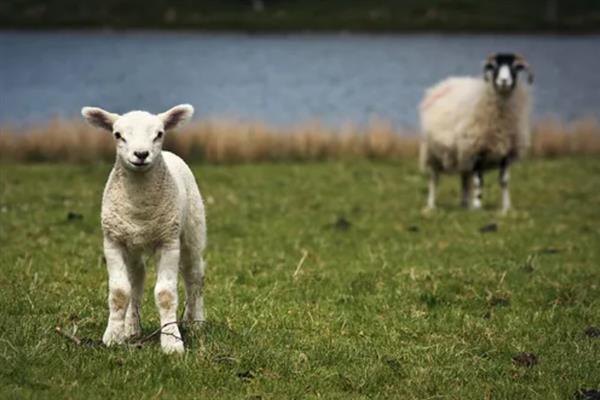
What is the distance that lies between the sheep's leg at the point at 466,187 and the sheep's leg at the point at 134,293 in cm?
1106

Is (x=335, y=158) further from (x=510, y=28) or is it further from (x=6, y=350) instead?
(x=510, y=28)

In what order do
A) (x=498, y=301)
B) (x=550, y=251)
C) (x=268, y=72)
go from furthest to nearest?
(x=268, y=72), (x=550, y=251), (x=498, y=301)

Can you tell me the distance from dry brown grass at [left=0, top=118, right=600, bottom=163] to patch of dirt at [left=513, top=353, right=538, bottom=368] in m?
17.9

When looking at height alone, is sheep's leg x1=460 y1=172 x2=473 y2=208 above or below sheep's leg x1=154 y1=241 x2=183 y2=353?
below

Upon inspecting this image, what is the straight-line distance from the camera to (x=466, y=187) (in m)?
17.9

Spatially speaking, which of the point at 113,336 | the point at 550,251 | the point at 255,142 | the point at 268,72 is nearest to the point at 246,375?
the point at 113,336

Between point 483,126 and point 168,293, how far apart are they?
441 inches

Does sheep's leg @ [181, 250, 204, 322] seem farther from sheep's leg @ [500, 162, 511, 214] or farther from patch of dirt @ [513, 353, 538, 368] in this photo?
sheep's leg @ [500, 162, 511, 214]

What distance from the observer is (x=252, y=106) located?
50844mm

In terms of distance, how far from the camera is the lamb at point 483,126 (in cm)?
1722

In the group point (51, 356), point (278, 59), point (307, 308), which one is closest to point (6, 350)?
point (51, 356)

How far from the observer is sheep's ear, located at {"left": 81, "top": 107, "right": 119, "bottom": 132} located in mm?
7016

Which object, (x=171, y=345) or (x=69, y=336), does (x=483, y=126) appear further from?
(x=69, y=336)

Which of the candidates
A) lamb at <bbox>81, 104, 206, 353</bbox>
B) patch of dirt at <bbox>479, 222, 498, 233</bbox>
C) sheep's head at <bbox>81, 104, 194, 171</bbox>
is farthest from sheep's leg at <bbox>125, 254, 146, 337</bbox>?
patch of dirt at <bbox>479, 222, 498, 233</bbox>
